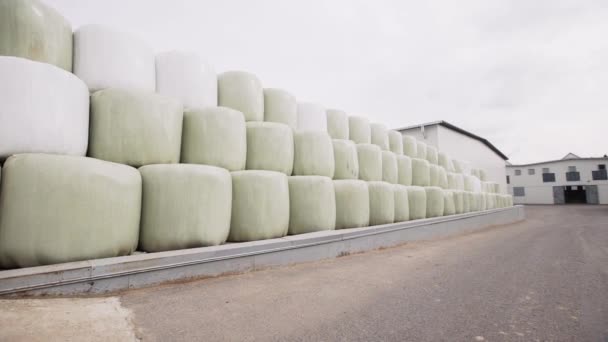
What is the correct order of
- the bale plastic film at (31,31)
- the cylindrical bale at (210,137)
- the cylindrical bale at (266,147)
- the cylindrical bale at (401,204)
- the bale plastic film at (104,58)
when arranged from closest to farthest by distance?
the bale plastic film at (31,31) < the bale plastic film at (104,58) < the cylindrical bale at (210,137) < the cylindrical bale at (266,147) < the cylindrical bale at (401,204)

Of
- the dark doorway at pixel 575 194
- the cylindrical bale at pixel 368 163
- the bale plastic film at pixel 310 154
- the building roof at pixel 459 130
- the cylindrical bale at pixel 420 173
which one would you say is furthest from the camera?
the dark doorway at pixel 575 194

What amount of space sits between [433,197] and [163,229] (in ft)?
15.5

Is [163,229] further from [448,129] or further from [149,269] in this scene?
[448,129]

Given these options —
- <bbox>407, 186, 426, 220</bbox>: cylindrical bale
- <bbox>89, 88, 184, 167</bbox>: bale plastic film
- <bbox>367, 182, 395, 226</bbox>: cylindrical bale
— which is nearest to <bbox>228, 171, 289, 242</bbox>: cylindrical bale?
<bbox>89, 88, 184, 167</bbox>: bale plastic film

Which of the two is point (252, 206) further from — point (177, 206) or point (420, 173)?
point (420, 173)

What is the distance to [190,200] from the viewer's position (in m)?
1.96

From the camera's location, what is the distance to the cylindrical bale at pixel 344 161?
3.60m

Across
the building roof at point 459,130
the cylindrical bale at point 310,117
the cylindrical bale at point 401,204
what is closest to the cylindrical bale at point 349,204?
the cylindrical bale at point 310,117

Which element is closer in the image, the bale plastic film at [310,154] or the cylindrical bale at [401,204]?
the bale plastic film at [310,154]

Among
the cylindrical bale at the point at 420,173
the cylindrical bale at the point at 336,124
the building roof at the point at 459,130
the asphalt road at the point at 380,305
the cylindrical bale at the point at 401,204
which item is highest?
the building roof at the point at 459,130

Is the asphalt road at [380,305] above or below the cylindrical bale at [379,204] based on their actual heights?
below

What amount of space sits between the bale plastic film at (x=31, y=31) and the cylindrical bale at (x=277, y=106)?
1.81m

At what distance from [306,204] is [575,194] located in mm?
35666

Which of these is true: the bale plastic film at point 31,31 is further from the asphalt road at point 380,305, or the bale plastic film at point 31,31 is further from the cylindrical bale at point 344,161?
the cylindrical bale at point 344,161
